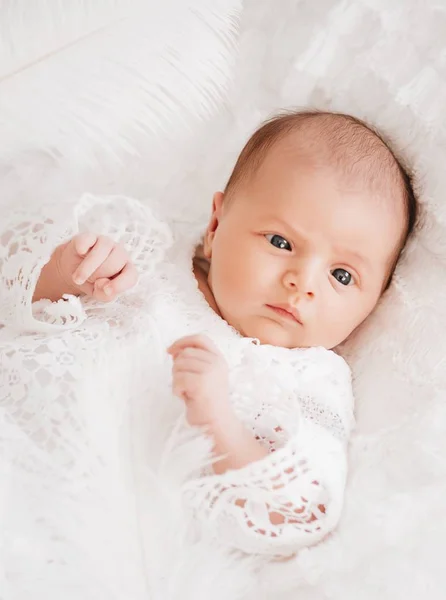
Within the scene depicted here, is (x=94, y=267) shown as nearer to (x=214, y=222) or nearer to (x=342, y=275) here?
(x=214, y=222)

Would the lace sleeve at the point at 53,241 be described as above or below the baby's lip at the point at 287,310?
below

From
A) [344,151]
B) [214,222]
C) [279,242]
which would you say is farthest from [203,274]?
[344,151]

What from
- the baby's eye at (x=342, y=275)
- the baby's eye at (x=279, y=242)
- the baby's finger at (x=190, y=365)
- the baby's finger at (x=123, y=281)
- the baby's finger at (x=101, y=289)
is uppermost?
the baby's eye at (x=279, y=242)

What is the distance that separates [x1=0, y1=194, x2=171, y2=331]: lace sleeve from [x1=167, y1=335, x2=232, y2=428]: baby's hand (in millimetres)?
193

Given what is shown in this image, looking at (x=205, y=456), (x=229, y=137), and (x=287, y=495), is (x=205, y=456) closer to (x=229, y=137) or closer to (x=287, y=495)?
(x=287, y=495)

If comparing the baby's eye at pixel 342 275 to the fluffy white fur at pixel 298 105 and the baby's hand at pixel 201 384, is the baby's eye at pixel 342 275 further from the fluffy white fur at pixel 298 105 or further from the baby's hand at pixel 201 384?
the baby's hand at pixel 201 384

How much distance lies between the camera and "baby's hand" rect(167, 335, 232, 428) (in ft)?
3.69

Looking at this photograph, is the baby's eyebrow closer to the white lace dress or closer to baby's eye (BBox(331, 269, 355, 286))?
baby's eye (BBox(331, 269, 355, 286))

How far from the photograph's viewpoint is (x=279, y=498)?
1.11 meters

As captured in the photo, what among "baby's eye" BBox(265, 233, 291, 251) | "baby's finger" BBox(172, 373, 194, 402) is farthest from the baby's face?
"baby's finger" BBox(172, 373, 194, 402)

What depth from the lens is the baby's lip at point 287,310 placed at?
1293 millimetres

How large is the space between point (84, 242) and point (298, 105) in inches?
21.8

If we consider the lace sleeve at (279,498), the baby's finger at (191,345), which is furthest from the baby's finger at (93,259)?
the lace sleeve at (279,498)

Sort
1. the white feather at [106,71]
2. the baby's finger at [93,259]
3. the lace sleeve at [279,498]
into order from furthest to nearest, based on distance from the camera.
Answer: the white feather at [106,71] → the baby's finger at [93,259] → the lace sleeve at [279,498]
